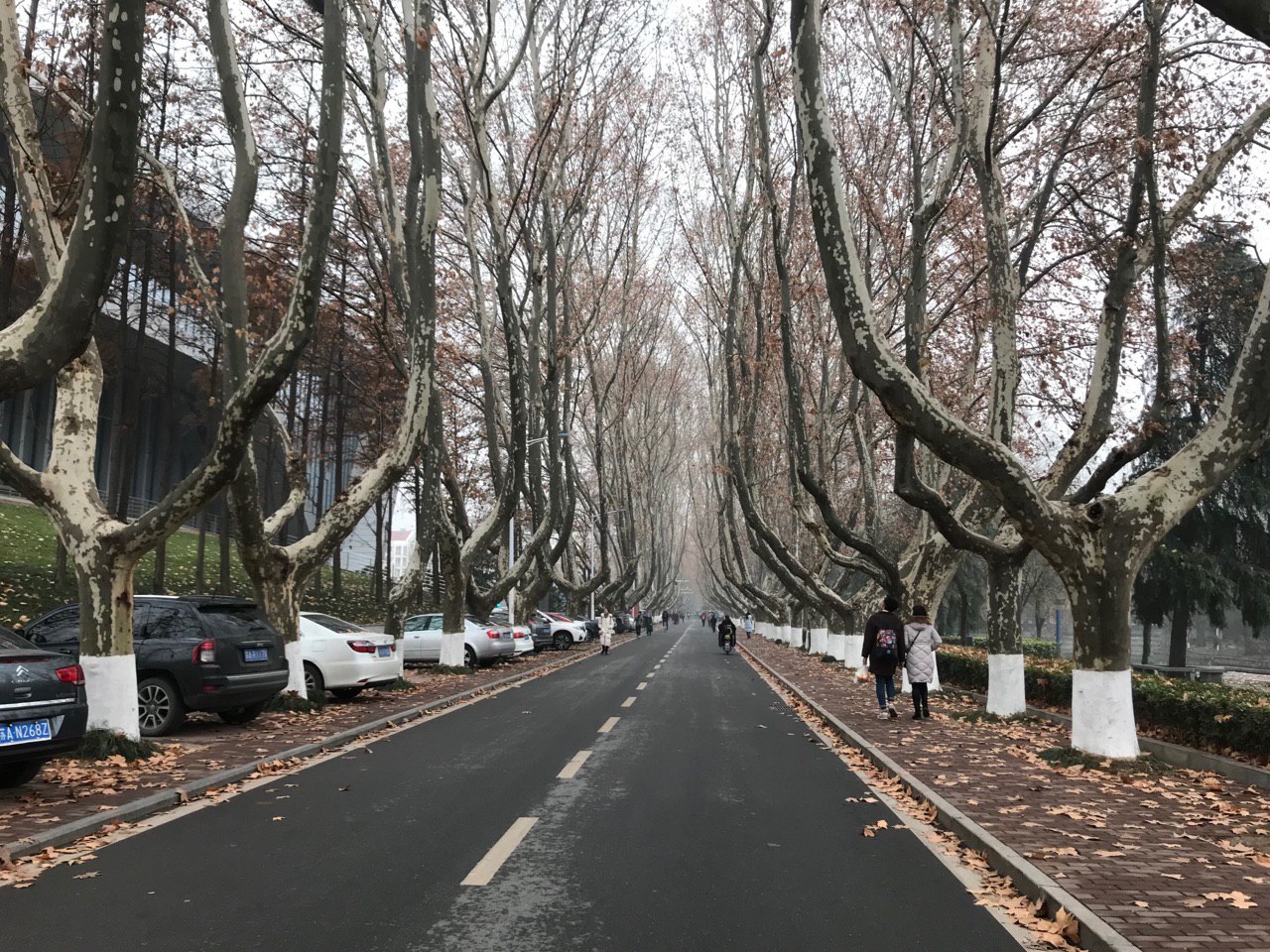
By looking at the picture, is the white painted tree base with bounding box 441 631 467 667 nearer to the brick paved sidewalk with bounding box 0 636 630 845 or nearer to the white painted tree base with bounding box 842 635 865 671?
the brick paved sidewalk with bounding box 0 636 630 845

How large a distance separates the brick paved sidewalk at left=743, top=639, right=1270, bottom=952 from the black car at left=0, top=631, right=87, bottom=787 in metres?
7.21

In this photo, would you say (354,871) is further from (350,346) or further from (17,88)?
(350,346)

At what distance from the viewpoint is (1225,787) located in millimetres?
9375

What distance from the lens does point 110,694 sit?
407 inches

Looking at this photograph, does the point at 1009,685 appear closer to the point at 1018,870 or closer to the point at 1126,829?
the point at 1126,829

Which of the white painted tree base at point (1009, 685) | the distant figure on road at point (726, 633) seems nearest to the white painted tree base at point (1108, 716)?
the white painted tree base at point (1009, 685)

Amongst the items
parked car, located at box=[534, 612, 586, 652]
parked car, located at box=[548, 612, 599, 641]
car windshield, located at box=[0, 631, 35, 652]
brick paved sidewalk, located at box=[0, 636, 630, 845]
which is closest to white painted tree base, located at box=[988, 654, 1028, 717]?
brick paved sidewalk, located at box=[0, 636, 630, 845]

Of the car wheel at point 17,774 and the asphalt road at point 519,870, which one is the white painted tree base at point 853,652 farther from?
the car wheel at point 17,774

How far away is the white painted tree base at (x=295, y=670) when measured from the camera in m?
14.8

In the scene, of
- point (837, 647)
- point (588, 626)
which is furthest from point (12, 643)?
point (588, 626)

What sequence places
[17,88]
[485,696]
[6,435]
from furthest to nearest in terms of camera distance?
[6,435] < [485,696] < [17,88]

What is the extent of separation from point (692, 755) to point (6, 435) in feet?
131

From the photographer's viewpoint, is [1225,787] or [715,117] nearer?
[1225,787]

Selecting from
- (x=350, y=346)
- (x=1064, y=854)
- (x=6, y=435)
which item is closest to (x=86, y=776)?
(x=1064, y=854)
